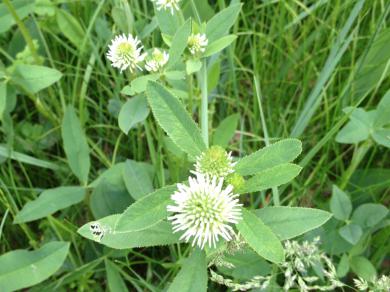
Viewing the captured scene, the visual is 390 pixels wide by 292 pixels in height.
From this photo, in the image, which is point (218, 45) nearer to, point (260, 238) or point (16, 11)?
point (260, 238)

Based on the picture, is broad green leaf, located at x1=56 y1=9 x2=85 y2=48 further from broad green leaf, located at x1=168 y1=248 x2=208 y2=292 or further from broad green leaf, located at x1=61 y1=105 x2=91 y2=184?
broad green leaf, located at x1=168 y1=248 x2=208 y2=292

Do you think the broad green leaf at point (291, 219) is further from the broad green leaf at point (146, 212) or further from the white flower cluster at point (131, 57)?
the white flower cluster at point (131, 57)

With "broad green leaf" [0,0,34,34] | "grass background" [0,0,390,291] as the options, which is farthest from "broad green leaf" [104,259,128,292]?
"broad green leaf" [0,0,34,34]

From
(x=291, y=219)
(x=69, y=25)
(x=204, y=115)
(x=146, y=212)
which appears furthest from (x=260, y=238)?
(x=69, y=25)

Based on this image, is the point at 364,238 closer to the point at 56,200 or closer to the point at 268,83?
the point at 268,83

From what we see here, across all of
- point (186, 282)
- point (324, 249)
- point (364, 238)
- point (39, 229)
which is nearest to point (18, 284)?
point (39, 229)

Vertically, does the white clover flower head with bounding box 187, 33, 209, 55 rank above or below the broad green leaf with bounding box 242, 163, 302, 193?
above

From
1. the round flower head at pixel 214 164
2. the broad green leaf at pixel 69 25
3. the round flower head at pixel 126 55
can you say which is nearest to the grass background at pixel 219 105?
the broad green leaf at pixel 69 25
